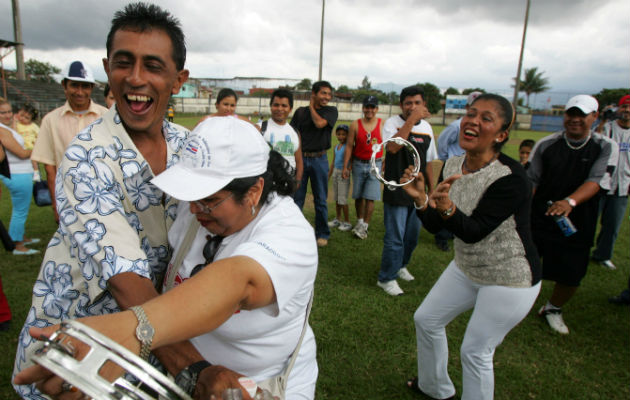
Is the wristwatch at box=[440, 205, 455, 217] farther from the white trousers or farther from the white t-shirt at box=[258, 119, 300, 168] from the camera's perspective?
the white t-shirt at box=[258, 119, 300, 168]

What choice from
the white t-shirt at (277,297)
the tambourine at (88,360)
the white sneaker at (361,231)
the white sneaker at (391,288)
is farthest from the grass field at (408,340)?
the tambourine at (88,360)

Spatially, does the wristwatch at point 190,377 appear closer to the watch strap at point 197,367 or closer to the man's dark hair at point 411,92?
the watch strap at point 197,367

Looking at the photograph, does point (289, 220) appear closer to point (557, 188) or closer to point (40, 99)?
point (557, 188)

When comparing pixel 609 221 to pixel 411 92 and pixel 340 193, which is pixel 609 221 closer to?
pixel 411 92

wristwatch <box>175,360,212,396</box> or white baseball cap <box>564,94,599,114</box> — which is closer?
wristwatch <box>175,360,212,396</box>

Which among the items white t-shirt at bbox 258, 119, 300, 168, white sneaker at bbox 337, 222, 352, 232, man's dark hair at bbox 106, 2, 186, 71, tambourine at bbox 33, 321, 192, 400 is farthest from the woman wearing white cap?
white sneaker at bbox 337, 222, 352, 232

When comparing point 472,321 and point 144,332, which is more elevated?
point 144,332

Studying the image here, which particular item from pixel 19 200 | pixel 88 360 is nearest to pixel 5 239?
pixel 19 200

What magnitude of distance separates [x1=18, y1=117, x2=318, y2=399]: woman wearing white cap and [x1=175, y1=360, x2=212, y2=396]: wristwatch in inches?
0.4

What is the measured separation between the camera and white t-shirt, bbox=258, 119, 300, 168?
18.5 feet

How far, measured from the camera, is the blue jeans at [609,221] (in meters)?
5.58

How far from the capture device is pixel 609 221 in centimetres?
572

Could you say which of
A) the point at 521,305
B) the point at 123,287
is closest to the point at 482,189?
the point at 521,305

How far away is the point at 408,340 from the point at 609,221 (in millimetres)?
4050
